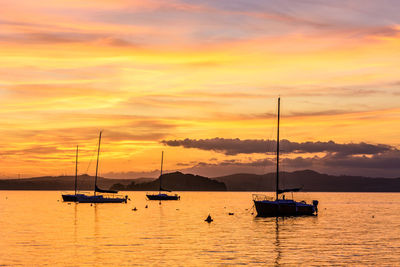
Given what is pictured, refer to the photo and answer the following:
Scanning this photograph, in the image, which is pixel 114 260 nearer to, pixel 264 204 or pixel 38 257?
pixel 38 257

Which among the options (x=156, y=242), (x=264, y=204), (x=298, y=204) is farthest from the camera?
(x=298, y=204)

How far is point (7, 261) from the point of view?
162 ft

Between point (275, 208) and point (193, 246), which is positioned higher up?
point (275, 208)

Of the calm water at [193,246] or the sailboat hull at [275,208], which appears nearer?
the calm water at [193,246]

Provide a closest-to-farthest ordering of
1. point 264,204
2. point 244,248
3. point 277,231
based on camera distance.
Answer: point 244,248
point 277,231
point 264,204

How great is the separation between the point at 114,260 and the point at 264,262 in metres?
13.1

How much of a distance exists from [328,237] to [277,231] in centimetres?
1035

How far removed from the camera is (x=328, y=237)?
74312 millimetres

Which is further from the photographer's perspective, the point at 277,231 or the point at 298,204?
the point at 298,204

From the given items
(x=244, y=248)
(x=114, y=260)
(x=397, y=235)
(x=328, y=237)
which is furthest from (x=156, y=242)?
(x=397, y=235)

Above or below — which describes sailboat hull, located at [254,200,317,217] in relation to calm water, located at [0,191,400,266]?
above

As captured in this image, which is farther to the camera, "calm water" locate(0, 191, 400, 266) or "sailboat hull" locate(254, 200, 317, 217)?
"sailboat hull" locate(254, 200, 317, 217)

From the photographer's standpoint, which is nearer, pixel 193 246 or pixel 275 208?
pixel 193 246

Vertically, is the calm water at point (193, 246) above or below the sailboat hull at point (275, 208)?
below
